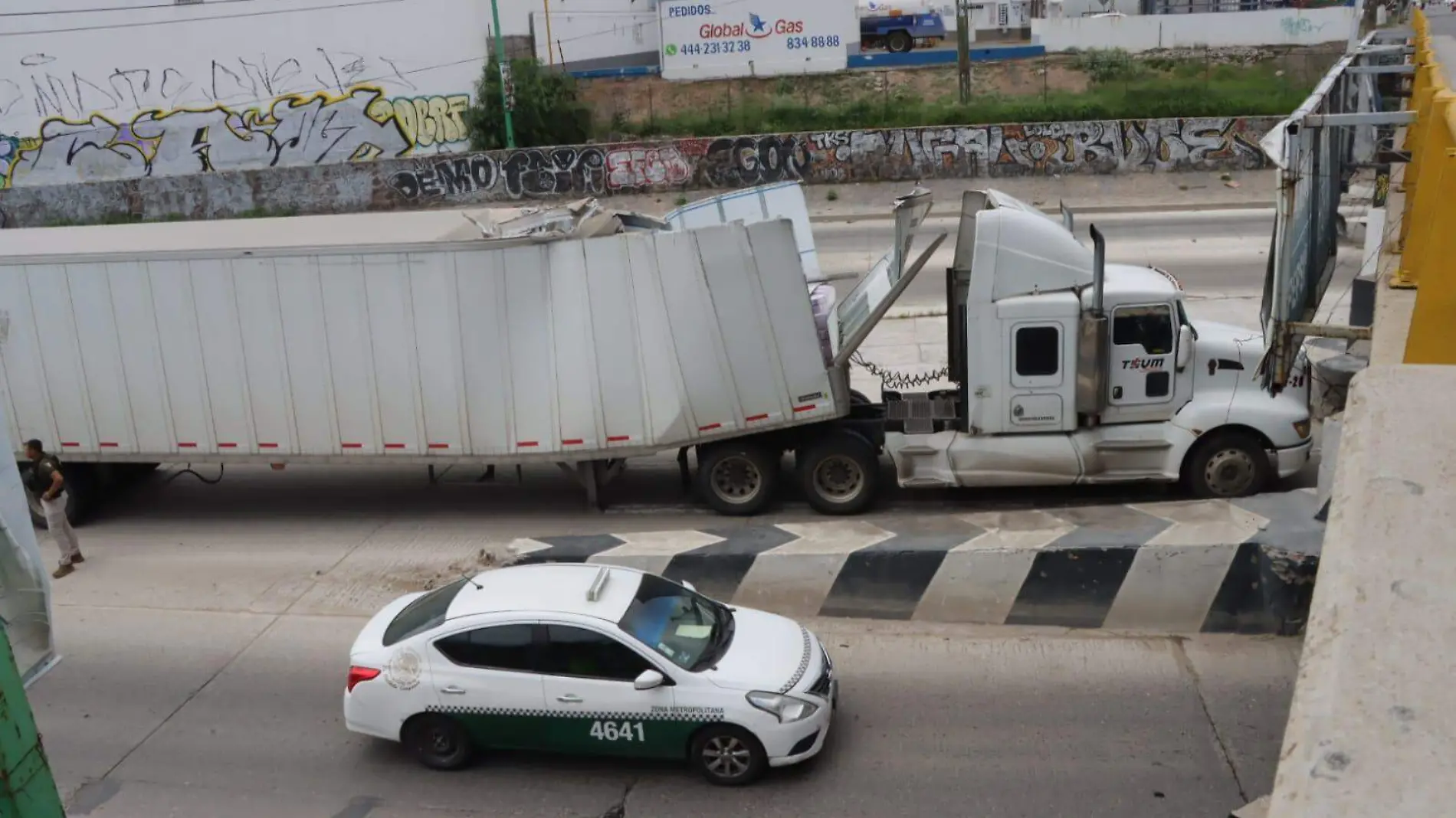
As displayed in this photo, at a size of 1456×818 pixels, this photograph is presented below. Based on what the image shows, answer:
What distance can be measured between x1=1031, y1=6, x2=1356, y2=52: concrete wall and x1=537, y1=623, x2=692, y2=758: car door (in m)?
41.3

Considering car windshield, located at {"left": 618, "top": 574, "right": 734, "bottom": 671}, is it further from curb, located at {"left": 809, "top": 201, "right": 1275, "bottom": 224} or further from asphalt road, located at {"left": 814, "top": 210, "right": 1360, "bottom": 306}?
curb, located at {"left": 809, "top": 201, "right": 1275, "bottom": 224}

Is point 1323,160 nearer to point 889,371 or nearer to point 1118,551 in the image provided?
point 1118,551

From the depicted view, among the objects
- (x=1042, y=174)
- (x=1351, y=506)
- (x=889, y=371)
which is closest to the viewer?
(x=1351, y=506)

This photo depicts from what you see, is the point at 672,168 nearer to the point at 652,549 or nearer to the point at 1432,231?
the point at 652,549

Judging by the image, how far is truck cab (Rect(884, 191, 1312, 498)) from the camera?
11.4m

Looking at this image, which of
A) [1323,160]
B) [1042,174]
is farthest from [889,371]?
[1042,174]

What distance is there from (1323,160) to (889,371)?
6.78 metres

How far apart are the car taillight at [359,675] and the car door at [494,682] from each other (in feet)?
1.42

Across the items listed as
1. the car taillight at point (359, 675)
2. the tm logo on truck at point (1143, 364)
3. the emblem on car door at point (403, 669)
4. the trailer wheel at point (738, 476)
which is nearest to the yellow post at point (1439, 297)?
the tm logo on truck at point (1143, 364)

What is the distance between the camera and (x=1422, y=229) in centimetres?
970

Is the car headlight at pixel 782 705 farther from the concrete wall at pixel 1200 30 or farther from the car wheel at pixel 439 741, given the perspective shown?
the concrete wall at pixel 1200 30

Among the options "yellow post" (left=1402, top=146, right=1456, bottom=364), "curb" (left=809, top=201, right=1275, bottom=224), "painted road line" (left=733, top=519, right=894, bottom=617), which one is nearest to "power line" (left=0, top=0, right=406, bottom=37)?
"curb" (left=809, top=201, right=1275, bottom=224)

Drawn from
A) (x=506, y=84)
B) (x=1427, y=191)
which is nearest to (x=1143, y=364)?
(x=1427, y=191)

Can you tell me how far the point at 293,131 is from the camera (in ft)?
140
